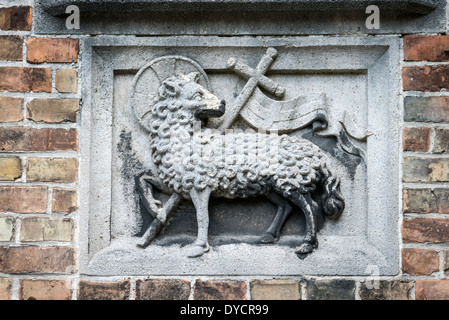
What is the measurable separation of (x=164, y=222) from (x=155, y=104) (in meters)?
0.53

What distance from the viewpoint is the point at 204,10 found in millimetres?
2736

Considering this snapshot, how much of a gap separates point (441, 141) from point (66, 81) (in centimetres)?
167

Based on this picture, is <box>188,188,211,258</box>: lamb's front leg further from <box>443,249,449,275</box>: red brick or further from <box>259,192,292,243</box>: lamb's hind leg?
<box>443,249,449,275</box>: red brick

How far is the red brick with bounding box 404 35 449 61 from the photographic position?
2.71 meters

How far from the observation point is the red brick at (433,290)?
2627 millimetres

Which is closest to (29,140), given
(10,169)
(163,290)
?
(10,169)

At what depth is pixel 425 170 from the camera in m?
2.67

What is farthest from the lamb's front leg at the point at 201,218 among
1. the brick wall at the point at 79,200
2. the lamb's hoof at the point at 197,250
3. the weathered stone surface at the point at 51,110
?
the weathered stone surface at the point at 51,110

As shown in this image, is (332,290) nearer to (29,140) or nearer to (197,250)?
(197,250)

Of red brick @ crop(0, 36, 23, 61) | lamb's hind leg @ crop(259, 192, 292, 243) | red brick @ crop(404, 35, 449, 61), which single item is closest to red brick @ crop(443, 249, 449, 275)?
lamb's hind leg @ crop(259, 192, 292, 243)

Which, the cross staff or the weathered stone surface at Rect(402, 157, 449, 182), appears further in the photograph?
the cross staff

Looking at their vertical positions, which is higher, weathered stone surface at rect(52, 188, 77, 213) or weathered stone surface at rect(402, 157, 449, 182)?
weathered stone surface at rect(402, 157, 449, 182)

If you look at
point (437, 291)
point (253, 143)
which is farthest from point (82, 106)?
point (437, 291)

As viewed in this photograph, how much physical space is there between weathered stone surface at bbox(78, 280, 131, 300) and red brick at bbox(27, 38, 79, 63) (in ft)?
3.25
